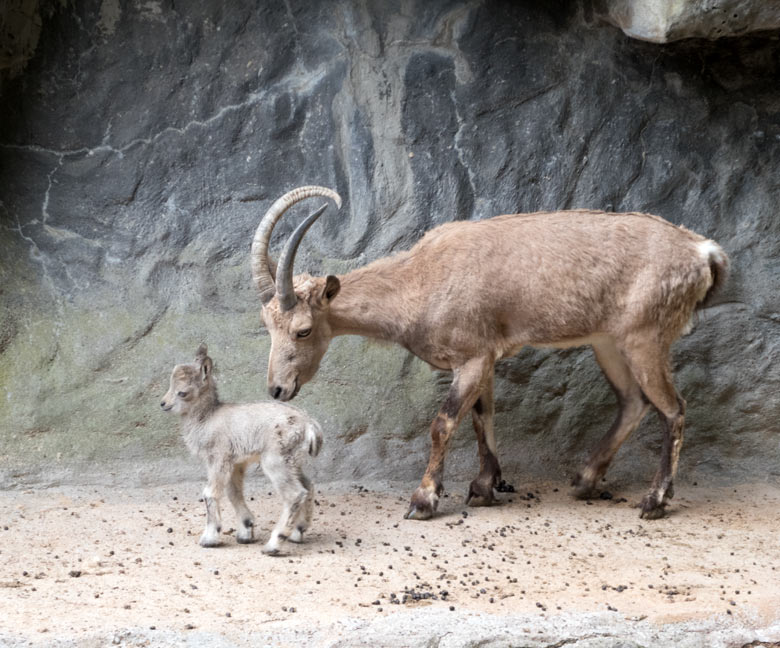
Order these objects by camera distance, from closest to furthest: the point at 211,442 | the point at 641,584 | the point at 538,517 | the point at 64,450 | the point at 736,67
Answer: the point at 641,584
the point at 211,442
the point at 538,517
the point at 64,450
the point at 736,67

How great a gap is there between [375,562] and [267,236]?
209cm

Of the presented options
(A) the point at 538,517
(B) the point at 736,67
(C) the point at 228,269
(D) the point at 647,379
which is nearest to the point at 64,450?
(C) the point at 228,269

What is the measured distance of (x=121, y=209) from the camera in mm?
8250

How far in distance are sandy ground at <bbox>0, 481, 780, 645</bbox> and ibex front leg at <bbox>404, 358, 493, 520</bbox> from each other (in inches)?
9.0

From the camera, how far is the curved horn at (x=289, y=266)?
21.7ft

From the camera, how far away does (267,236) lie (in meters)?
6.79

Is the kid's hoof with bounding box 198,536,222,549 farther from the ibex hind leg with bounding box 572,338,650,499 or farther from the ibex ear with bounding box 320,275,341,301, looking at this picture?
the ibex hind leg with bounding box 572,338,650,499

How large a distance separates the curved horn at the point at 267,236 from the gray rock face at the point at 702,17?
2.32 meters

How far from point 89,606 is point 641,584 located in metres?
2.78

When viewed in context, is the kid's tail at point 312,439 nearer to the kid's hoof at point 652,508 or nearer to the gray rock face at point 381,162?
the gray rock face at point 381,162

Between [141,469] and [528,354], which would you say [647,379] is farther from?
[141,469]

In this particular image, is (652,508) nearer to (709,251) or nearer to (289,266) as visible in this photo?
(709,251)

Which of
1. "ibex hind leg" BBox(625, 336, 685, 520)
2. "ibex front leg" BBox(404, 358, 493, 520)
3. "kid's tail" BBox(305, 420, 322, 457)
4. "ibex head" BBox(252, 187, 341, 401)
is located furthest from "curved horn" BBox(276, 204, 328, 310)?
"ibex hind leg" BBox(625, 336, 685, 520)

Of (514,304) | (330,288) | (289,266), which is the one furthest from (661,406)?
(289,266)
